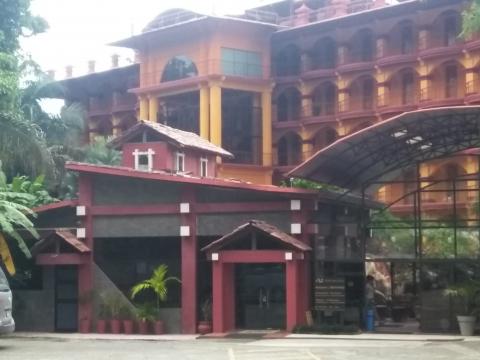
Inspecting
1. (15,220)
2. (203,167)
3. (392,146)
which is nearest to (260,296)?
(392,146)

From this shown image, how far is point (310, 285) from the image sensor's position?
27828mm

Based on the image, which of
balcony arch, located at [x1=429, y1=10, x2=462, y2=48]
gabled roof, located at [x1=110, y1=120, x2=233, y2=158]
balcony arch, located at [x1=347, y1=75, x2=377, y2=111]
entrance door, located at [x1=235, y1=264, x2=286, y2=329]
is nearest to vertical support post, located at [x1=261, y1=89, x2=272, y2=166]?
balcony arch, located at [x1=347, y1=75, x2=377, y2=111]

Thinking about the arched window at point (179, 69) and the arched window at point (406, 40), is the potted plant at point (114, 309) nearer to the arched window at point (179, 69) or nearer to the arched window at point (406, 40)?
the arched window at point (179, 69)

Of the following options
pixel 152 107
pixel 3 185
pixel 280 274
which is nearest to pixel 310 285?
pixel 280 274

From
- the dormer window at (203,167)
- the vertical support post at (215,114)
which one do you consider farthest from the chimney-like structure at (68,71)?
the dormer window at (203,167)

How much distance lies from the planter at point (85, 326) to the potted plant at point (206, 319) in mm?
3574

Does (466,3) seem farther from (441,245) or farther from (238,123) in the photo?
(441,245)

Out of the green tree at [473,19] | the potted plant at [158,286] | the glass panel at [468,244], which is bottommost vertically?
the potted plant at [158,286]

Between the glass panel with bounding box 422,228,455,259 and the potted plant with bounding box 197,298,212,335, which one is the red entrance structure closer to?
the potted plant with bounding box 197,298,212,335

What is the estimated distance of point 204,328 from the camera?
1090 inches

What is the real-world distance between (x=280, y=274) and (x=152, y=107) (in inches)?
1277

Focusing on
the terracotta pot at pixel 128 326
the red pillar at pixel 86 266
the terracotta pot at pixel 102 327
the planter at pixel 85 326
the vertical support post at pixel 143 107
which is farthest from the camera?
the vertical support post at pixel 143 107

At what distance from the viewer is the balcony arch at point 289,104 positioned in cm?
6056

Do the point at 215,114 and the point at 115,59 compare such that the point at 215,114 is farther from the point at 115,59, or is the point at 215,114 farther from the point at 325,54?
the point at 115,59
